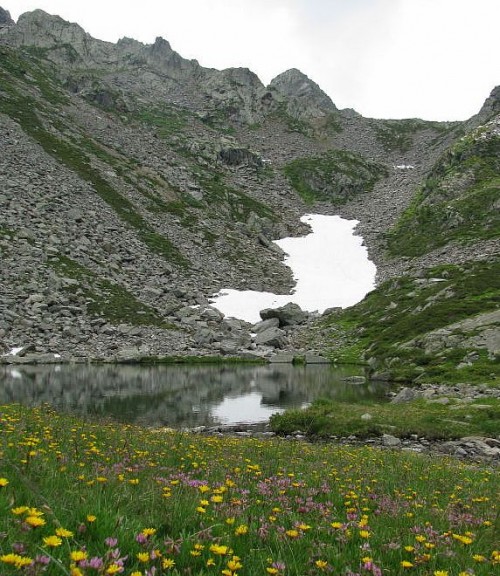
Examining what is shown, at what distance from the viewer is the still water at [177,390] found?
1123 inches

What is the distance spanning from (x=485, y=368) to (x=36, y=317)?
50.9 meters

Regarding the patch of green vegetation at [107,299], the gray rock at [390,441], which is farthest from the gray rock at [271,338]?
the gray rock at [390,441]

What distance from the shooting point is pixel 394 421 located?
79.5 feet

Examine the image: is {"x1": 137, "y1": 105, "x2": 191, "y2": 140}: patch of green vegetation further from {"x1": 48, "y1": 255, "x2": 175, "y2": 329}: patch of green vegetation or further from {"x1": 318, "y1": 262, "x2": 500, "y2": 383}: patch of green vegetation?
{"x1": 318, "y1": 262, "x2": 500, "y2": 383}: patch of green vegetation

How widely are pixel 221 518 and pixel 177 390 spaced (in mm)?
35177

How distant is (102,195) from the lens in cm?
9906

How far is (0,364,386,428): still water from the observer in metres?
28.5

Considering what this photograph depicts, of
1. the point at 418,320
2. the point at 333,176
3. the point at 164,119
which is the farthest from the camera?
the point at 164,119

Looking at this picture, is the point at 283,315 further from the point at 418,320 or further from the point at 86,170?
the point at 86,170

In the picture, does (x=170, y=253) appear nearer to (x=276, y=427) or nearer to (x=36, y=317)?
(x=36, y=317)

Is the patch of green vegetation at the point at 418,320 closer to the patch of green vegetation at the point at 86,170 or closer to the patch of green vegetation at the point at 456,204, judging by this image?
the patch of green vegetation at the point at 456,204

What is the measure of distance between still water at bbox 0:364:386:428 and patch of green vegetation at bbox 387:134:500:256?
63665 mm

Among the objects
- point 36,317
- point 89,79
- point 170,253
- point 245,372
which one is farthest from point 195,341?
point 89,79

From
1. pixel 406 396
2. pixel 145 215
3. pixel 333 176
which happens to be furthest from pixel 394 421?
pixel 333 176
